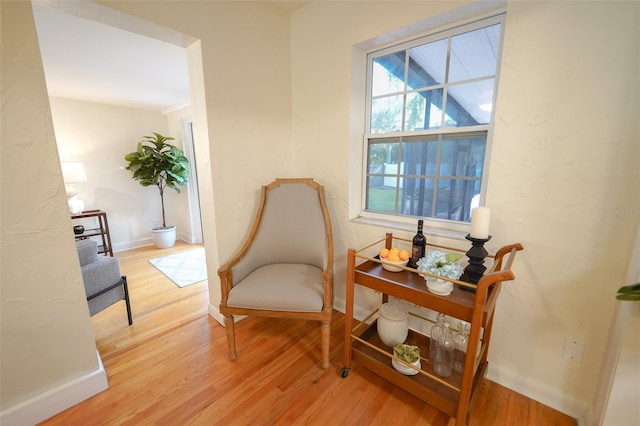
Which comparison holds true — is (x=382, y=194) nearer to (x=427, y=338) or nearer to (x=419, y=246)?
(x=419, y=246)

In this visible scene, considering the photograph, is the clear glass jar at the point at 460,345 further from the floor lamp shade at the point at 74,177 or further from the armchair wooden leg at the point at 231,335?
the floor lamp shade at the point at 74,177

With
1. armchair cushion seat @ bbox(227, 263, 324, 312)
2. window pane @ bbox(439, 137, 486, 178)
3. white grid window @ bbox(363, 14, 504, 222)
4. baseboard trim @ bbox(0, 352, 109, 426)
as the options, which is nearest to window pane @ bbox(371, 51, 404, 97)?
white grid window @ bbox(363, 14, 504, 222)

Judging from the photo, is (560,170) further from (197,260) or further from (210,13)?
(197,260)

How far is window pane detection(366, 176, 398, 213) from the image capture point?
1.83 m

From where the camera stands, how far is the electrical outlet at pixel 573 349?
1169 mm

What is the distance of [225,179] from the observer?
5.85ft

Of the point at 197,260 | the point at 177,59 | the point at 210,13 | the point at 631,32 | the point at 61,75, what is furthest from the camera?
the point at 197,260

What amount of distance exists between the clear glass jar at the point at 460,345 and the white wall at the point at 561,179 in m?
0.18

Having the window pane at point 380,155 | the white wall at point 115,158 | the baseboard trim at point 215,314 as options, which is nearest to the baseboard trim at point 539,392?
the window pane at point 380,155

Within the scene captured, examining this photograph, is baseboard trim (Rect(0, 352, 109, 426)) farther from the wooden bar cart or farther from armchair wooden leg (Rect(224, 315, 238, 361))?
the wooden bar cart

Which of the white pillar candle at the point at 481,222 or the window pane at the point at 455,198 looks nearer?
the white pillar candle at the point at 481,222

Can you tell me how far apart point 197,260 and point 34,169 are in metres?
2.37

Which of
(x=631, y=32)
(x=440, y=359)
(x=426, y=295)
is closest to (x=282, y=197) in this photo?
(x=426, y=295)

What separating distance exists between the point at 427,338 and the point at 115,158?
447 centimetres
